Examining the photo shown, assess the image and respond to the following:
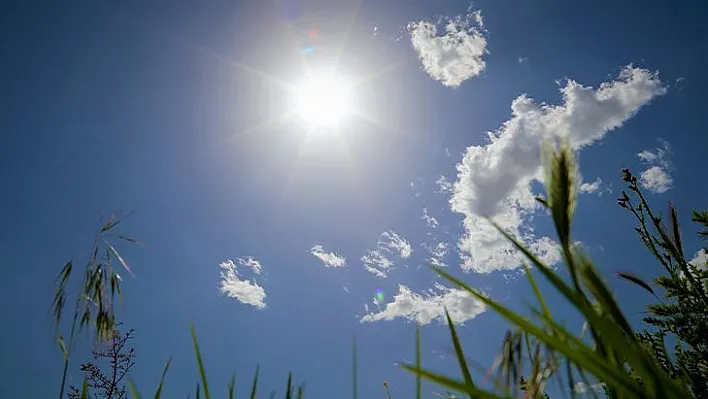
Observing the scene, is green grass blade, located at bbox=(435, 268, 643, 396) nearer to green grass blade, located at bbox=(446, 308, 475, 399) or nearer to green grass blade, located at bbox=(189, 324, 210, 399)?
green grass blade, located at bbox=(446, 308, 475, 399)

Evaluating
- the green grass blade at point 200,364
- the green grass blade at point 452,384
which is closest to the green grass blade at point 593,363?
the green grass blade at point 452,384

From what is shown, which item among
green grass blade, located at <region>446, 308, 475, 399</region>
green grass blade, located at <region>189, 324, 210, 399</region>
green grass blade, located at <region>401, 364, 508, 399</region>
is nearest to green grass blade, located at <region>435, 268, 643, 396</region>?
green grass blade, located at <region>401, 364, 508, 399</region>

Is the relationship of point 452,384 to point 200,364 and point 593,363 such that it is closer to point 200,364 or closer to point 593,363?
point 593,363

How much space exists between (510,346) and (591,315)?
61cm

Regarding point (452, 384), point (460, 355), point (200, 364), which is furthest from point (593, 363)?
point (200, 364)

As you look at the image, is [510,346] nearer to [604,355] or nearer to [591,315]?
[604,355]

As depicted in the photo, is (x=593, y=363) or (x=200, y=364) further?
(x=200, y=364)

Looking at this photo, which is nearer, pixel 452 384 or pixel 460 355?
pixel 452 384

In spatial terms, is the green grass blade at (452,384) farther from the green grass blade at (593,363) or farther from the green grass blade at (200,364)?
the green grass blade at (200,364)

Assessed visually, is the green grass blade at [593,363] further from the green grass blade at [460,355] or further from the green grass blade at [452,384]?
the green grass blade at [460,355]

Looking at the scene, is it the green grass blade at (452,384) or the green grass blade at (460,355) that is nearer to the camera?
the green grass blade at (452,384)

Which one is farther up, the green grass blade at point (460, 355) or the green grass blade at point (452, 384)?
the green grass blade at point (460, 355)

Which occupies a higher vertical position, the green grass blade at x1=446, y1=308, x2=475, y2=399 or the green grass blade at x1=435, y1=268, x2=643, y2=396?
the green grass blade at x1=446, y1=308, x2=475, y2=399

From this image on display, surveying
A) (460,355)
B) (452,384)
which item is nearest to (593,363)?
(452,384)
